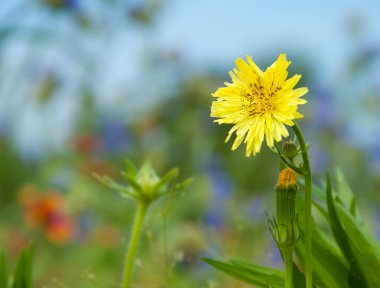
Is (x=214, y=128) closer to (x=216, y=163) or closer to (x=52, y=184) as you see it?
(x=216, y=163)

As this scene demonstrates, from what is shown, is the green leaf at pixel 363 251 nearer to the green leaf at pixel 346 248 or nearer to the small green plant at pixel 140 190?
the green leaf at pixel 346 248

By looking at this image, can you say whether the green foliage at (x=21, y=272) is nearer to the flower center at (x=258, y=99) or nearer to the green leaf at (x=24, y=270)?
the green leaf at (x=24, y=270)

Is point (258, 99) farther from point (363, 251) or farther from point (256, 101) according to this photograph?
point (363, 251)

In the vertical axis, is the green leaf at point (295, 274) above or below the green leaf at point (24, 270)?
below

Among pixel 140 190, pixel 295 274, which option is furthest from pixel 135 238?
pixel 295 274

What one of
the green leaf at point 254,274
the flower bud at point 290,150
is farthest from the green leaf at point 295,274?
the flower bud at point 290,150

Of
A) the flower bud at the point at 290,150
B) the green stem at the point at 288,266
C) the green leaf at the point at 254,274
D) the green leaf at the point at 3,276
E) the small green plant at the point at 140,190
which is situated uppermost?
the small green plant at the point at 140,190

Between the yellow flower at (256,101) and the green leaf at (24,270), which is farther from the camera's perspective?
the green leaf at (24,270)
